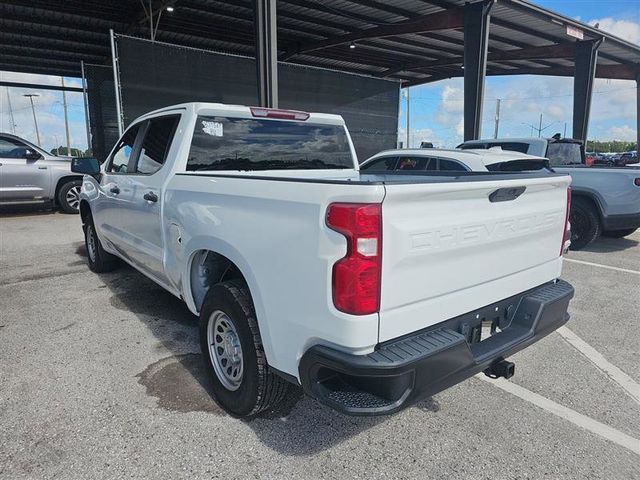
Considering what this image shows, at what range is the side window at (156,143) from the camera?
3565 millimetres

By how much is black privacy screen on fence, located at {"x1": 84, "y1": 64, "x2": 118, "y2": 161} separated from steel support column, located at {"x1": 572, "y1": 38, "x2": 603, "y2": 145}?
17575 millimetres

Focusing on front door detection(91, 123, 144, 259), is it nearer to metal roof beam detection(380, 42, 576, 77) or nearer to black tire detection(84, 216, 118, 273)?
black tire detection(84, 216, 118, 273)

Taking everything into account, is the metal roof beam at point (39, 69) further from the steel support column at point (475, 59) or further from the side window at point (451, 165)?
the side window at point (451, 165)

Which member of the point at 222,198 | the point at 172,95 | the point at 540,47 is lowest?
the point at 222,198

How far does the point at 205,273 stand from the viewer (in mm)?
3119

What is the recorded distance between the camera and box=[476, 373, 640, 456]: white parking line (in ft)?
8.34

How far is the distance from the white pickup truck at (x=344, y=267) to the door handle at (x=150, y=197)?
0.5 inches

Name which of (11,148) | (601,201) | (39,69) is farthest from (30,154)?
(39,69)

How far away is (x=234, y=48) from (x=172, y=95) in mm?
8837

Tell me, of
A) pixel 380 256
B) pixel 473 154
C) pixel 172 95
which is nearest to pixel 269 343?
pixel 380 256

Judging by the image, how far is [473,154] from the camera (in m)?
6.56

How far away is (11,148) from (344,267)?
11.8 meters

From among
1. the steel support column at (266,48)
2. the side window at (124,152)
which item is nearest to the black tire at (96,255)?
the side window at (124,152)

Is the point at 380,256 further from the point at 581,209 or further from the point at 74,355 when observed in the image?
the point at 581,209
